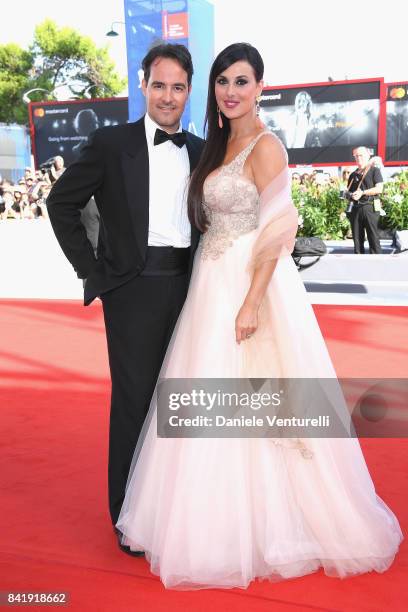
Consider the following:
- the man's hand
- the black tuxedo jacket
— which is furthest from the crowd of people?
the black tuxedo jacket

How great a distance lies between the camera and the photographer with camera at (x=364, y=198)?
884 centimetres

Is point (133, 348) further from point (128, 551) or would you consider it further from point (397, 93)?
point (397, 93)

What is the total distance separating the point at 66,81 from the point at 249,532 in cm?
5471

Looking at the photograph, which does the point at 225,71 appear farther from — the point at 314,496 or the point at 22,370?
the point at 22,370

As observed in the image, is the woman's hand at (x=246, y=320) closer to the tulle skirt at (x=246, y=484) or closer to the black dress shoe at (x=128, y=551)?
the tulle skirt at (x=246, y=484)

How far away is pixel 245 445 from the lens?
7.38 feet

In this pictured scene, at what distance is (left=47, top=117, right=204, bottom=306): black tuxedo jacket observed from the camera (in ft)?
7.54

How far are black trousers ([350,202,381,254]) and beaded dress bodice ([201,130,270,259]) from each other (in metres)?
7.08

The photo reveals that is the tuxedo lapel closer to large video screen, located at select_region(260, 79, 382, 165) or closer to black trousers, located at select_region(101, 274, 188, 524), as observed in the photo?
black trousers, located at select_region(101, 274, 188, 524)

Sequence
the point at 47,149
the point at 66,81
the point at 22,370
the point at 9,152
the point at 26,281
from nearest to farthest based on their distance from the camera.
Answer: the point at 22,370, the point at 26,281, the point at 47,149, the point at 9,152, the point at 66,81

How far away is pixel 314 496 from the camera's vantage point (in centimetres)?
226

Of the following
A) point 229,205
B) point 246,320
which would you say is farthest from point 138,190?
point 246,320

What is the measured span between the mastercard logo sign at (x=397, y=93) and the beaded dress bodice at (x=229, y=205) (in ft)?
64.6

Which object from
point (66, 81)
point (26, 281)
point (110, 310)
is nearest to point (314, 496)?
point (110, 310)
